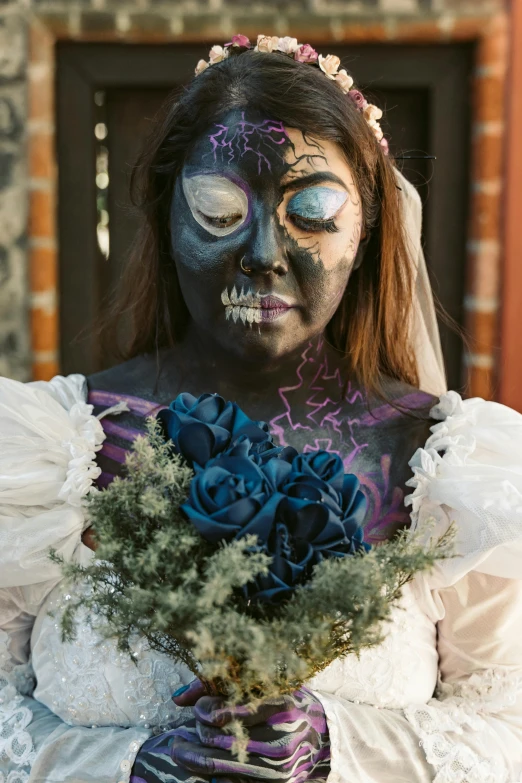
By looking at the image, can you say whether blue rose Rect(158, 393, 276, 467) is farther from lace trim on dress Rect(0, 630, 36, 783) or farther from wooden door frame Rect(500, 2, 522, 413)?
wooden door frame Rect(500, 2, 522, 413)

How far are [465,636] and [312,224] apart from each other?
26.9 inches

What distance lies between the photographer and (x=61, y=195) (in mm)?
2826

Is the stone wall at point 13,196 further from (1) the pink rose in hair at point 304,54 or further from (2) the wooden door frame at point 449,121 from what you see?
(1) the pink rose in hair at point 304,54

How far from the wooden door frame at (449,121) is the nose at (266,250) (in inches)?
55.3

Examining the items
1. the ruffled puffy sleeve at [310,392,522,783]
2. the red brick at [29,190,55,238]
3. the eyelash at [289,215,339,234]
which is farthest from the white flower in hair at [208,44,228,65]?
the red brick at [29,190,55,238]

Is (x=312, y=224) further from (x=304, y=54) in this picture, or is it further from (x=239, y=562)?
(x=239, y=562)

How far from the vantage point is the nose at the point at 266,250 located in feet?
4.78

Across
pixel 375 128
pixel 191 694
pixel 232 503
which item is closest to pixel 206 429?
pixel 232 503

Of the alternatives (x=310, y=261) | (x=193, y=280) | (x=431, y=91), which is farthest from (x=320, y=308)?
(x=431, y=91)

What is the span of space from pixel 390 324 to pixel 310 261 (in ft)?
0.94

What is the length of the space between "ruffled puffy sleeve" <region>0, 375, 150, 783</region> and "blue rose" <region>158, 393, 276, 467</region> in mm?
363

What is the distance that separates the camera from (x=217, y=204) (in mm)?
1496

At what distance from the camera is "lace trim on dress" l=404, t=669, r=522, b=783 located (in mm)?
1371

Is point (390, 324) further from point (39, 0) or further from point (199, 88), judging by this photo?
point (39, 0)
